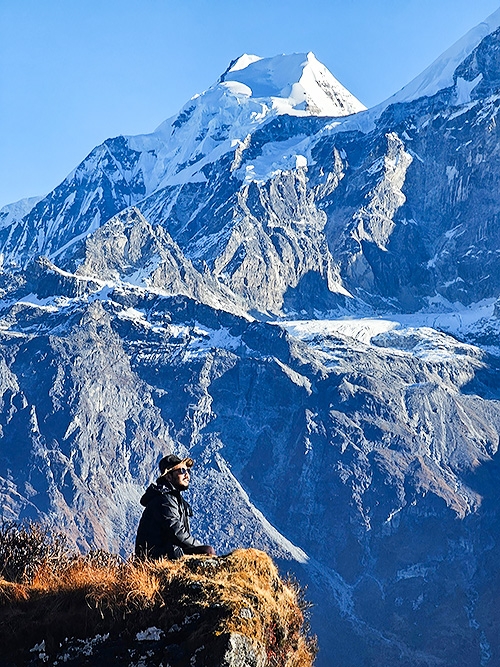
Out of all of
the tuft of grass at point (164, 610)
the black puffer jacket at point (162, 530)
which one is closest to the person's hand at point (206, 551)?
the black puffer jacket at point (162, 530)

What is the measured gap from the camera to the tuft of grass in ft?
46.2

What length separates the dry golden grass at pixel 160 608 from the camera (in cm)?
1423

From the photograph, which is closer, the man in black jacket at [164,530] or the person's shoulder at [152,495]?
the man in black jacket at [164,530]

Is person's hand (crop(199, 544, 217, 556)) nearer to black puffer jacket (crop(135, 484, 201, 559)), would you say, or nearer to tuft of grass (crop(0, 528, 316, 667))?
black puffer jacket (crop(135, 484, 201, 559))

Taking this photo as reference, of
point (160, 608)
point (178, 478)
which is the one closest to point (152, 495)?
point (178, 478)

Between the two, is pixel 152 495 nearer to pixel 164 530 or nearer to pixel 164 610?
pixel 164 530

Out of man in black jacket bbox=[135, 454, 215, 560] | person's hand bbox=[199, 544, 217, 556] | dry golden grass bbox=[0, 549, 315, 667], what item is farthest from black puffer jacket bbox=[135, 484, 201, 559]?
dry golden grass bbox=[0, 549, 315, 667]

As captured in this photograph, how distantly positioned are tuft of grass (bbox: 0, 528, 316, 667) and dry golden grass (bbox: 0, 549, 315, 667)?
1 centimetres

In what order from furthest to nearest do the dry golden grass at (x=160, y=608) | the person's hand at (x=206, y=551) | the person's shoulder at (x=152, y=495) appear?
the person's shoulder at (x=152, y=495) < the person's hand at (x=206, y=551) < the dry golden grass at (x=160, y=608)

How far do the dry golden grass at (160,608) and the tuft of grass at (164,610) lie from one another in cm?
1

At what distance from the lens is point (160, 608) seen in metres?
14.5

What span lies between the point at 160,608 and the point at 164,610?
84mm

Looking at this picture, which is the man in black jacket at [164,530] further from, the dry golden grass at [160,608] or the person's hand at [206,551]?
the dry golden grass at [160,608]

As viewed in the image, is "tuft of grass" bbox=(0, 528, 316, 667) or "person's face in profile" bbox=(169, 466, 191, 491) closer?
"tuft of grass" bbox=(0, 528, 316, 667)
